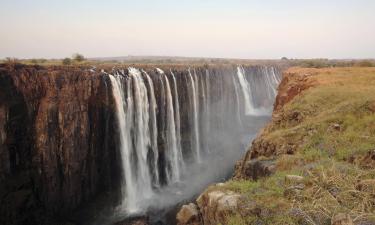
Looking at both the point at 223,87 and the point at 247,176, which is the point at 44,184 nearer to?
the point at 247,176

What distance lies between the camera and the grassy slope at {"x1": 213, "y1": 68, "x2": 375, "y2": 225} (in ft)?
19.6

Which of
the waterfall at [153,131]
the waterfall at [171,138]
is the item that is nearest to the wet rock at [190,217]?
the waterfall at [153,131]

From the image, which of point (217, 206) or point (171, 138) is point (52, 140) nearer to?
point (171, 138)

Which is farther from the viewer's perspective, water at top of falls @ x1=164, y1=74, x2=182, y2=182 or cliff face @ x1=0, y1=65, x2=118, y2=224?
water at top of falls @ x1=164, y1=74, x2=182, y2=182

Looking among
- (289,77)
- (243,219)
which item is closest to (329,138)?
(243,219)

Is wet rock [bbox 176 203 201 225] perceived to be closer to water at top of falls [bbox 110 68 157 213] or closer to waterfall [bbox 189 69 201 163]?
water at top of falls [bbox 110 68 157 213]

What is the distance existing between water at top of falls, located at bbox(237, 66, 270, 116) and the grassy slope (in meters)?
35.3

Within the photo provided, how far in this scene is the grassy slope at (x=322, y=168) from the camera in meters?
5.98

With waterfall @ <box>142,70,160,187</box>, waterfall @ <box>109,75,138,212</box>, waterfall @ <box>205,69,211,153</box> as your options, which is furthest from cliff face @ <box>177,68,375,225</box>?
waterfall @ <box>205,69,211,153</box>

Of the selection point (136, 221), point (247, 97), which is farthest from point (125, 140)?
point (247, 97)

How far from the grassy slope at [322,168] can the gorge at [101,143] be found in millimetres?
11253

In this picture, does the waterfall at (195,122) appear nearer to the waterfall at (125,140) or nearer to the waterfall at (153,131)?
the waterfall at (153,131)

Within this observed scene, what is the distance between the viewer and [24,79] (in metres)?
17.9

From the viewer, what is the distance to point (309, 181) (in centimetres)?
699
